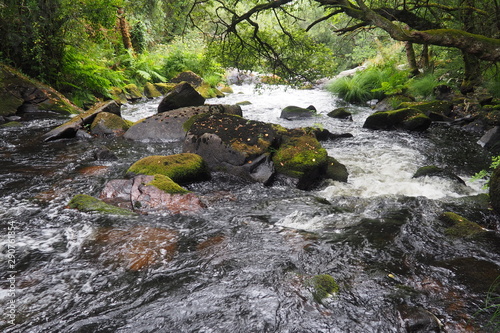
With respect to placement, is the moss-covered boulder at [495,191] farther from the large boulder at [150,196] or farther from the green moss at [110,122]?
the green moss at [110,122]

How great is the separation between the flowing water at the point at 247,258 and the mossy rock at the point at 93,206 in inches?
4.1

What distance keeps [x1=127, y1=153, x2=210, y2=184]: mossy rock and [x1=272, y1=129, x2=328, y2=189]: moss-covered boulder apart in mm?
1410

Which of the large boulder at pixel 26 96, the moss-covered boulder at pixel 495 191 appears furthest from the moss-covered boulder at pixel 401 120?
the large boulder at pixel 26 96

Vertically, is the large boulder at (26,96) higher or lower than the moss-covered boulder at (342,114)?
higher

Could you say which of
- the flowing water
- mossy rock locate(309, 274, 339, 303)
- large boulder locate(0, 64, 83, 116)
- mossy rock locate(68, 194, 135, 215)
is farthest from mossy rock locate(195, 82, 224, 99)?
mossy rock locate(309, 274, 339, 303)

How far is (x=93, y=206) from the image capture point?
13.8 feet

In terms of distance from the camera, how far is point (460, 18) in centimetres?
763

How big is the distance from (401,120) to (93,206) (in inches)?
342

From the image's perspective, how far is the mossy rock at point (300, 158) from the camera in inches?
228

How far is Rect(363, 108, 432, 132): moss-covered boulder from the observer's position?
9.27 meters

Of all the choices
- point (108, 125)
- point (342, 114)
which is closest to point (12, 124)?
point (108, 125)

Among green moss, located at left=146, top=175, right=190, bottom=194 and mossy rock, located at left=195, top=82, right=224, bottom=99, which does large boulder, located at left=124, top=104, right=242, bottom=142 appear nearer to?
green moss, located at left=146, top=175, right=190, bottom=194

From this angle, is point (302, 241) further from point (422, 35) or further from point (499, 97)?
point (499, 97)

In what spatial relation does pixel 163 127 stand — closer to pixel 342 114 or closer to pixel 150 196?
pixel 150 196
